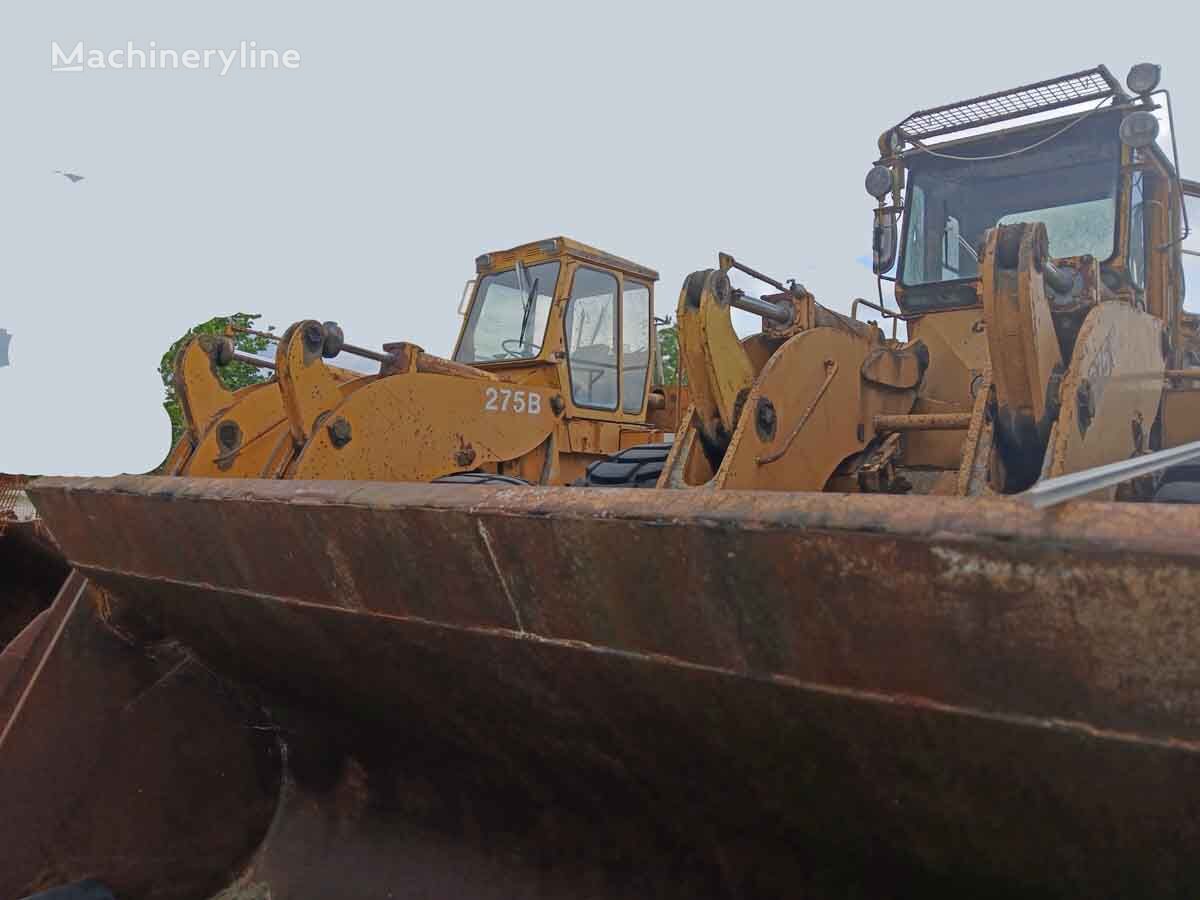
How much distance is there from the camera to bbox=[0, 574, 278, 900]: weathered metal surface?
370cm

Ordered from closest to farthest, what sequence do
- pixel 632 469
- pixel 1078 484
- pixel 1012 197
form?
pixel 1078 484
pixel 632 469
pixel 1012 197

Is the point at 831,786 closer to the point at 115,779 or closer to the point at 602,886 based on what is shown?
the point at 602,886

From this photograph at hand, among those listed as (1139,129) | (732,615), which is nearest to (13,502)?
(732,615)

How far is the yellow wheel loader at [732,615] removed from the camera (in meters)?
1.81

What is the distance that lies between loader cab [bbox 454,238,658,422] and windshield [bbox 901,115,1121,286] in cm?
231

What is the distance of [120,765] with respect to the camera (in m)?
3.93

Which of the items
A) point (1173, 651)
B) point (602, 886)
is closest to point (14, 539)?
point (602, 886)

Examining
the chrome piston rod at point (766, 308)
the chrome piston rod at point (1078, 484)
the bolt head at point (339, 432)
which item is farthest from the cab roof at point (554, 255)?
the chrome piston rod at point (1078, 484)

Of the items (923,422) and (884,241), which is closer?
(923,422)

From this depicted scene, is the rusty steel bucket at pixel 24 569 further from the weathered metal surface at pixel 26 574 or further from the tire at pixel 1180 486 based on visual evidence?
the tire at pixel 1180 486

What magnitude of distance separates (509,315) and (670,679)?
4706mm

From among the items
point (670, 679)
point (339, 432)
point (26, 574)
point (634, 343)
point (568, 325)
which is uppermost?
point (568, 325)

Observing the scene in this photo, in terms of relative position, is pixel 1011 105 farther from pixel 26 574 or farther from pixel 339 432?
pixel 26 574

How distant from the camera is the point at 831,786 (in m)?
2.41
